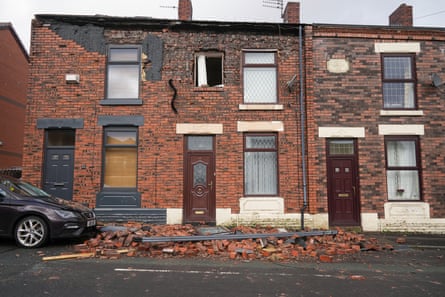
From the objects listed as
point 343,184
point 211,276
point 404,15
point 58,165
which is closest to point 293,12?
point 404,15

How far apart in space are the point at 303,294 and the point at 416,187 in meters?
7.74

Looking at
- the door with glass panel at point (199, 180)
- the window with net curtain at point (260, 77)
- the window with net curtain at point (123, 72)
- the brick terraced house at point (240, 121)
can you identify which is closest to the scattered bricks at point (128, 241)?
the brick terraced house at point (240, 121)

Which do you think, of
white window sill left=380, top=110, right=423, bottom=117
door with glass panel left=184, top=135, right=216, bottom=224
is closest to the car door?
door with glass panel left=184, top=135, right=216, bottom=224

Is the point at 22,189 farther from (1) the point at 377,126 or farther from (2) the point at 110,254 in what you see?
(1) the point at 377,126

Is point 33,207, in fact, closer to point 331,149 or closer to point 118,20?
point 118,20

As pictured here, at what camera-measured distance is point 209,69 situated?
1104 centimetres

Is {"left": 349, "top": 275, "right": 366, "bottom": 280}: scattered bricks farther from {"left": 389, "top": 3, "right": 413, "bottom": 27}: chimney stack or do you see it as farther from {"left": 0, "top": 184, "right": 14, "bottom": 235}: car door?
{"left": 389, "top": 3, "right": 413, "bottom": 27}: chimney stack

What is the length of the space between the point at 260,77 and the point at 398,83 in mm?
4610

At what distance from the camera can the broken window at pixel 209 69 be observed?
10.7 m

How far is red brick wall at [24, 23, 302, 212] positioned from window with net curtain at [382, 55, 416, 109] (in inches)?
120

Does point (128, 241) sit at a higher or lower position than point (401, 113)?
lower

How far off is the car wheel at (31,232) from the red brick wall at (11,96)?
44.5 feet

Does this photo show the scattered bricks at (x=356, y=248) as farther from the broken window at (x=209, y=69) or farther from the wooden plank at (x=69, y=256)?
the broken window at (x=209, y=69)

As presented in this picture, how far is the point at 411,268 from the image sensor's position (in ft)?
20.7
